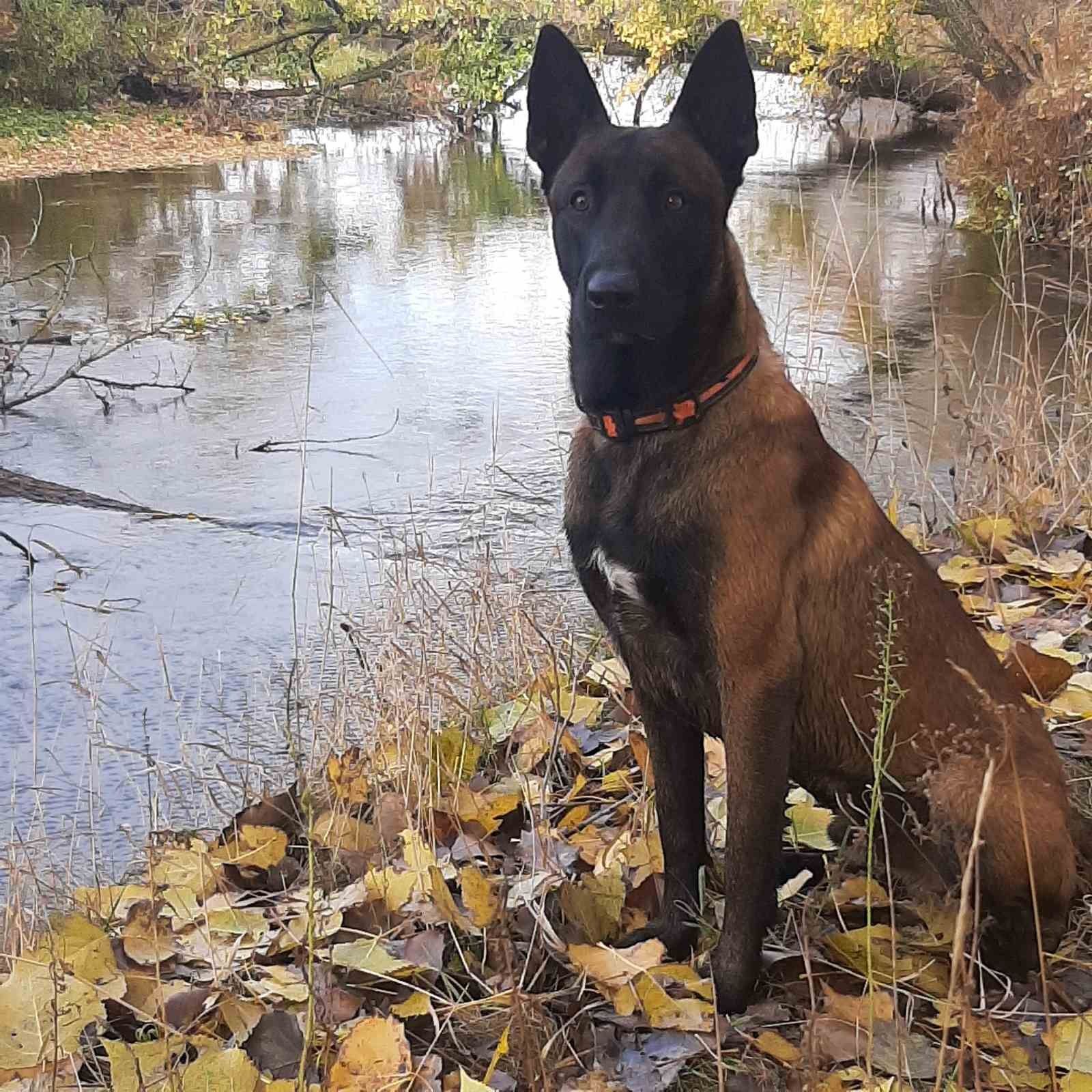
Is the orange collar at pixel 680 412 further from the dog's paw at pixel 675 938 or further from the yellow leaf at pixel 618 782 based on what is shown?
the yellow leaf at pixel 618 782

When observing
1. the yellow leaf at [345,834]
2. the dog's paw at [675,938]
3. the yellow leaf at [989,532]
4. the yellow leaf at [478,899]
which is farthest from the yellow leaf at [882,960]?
the yellow leaf at [989,532]

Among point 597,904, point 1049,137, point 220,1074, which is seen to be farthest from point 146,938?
point 1049,137

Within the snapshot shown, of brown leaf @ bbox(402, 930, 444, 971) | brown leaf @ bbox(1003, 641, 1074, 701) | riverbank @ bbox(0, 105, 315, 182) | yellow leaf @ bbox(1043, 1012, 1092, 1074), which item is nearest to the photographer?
yellow leaf @ bbox(1043, 1012, 1092, 1074)

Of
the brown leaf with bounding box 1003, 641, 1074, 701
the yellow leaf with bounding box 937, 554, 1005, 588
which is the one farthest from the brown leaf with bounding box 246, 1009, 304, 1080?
the yellow leaf with bounding box 937, 554, 1005, 588

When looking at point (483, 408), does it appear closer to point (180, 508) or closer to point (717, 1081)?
point (180, 508)

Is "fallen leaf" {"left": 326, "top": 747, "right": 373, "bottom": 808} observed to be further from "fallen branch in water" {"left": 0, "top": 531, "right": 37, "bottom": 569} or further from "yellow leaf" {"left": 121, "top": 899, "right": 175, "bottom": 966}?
"fallen branch in water" {"left": 0, "top": 531, "right": 37, "bottom": 569}

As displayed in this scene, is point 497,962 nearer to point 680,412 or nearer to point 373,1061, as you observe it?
point 373,1061

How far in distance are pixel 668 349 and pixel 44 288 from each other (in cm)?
859

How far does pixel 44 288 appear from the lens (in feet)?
31.8

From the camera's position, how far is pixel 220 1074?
6.18 feet

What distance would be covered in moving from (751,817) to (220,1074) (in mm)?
909

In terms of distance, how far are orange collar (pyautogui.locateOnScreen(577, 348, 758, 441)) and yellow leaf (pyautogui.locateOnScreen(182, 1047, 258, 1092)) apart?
1.15 m

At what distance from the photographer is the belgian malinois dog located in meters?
2.09

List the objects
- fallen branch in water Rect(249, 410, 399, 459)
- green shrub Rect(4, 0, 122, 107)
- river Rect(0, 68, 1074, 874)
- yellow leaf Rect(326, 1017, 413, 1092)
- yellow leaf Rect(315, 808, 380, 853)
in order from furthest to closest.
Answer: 1. green shrub Rect(4, 0, 122, 107)
2. fallen branch in water Rect(249, 410, 399, 459)
3. river Rect(0, 68, 1074, 874)
4. yellow leaf Rect(315, 808, 380, 853)
5. yellow leaf Rect(326, 1017, 413, 1092)
